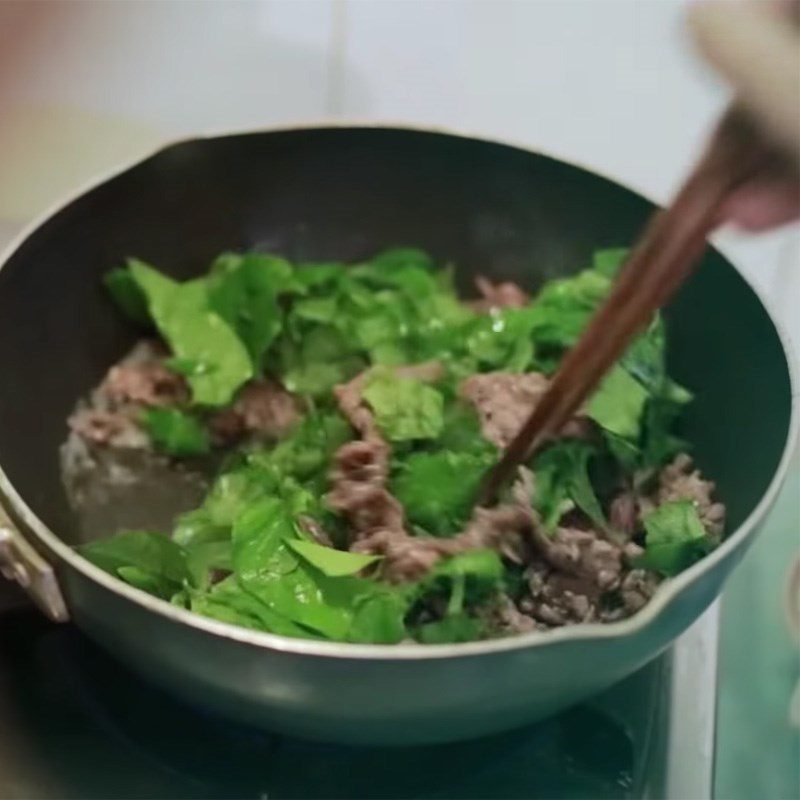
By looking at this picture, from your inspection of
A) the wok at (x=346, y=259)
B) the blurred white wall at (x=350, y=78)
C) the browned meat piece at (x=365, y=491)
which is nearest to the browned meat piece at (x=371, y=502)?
the browned meat piece at (x=365, y=491)

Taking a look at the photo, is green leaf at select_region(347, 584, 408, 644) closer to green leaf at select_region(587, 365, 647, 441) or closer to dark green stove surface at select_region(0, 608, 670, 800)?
dark green stove surface at select_region(0, 608, 670, 800)

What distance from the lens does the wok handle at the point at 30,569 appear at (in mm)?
664

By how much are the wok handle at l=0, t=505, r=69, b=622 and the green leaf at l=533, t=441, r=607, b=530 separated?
274 millimetres

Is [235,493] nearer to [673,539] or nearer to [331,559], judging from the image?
[331,559]

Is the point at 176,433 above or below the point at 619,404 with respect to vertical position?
below

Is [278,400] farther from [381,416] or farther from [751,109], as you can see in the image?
[751,109]

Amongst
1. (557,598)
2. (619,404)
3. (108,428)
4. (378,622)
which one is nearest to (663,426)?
(619,404)

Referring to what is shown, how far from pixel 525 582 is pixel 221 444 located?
10.5 inches

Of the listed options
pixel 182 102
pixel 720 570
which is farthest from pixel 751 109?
pixel 182 102

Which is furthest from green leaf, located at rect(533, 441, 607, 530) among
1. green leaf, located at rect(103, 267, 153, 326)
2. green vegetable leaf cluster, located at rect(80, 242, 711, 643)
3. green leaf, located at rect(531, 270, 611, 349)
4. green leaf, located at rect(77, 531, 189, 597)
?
green leaf, located at rect(103, 267, 153, 326)

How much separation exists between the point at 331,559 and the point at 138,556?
11cm

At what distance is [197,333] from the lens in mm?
942

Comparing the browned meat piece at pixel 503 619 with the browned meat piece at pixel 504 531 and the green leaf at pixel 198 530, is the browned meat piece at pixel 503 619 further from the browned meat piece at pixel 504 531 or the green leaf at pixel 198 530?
the green leaf at pixel 198 530

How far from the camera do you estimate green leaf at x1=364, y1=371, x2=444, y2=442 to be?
824mm
